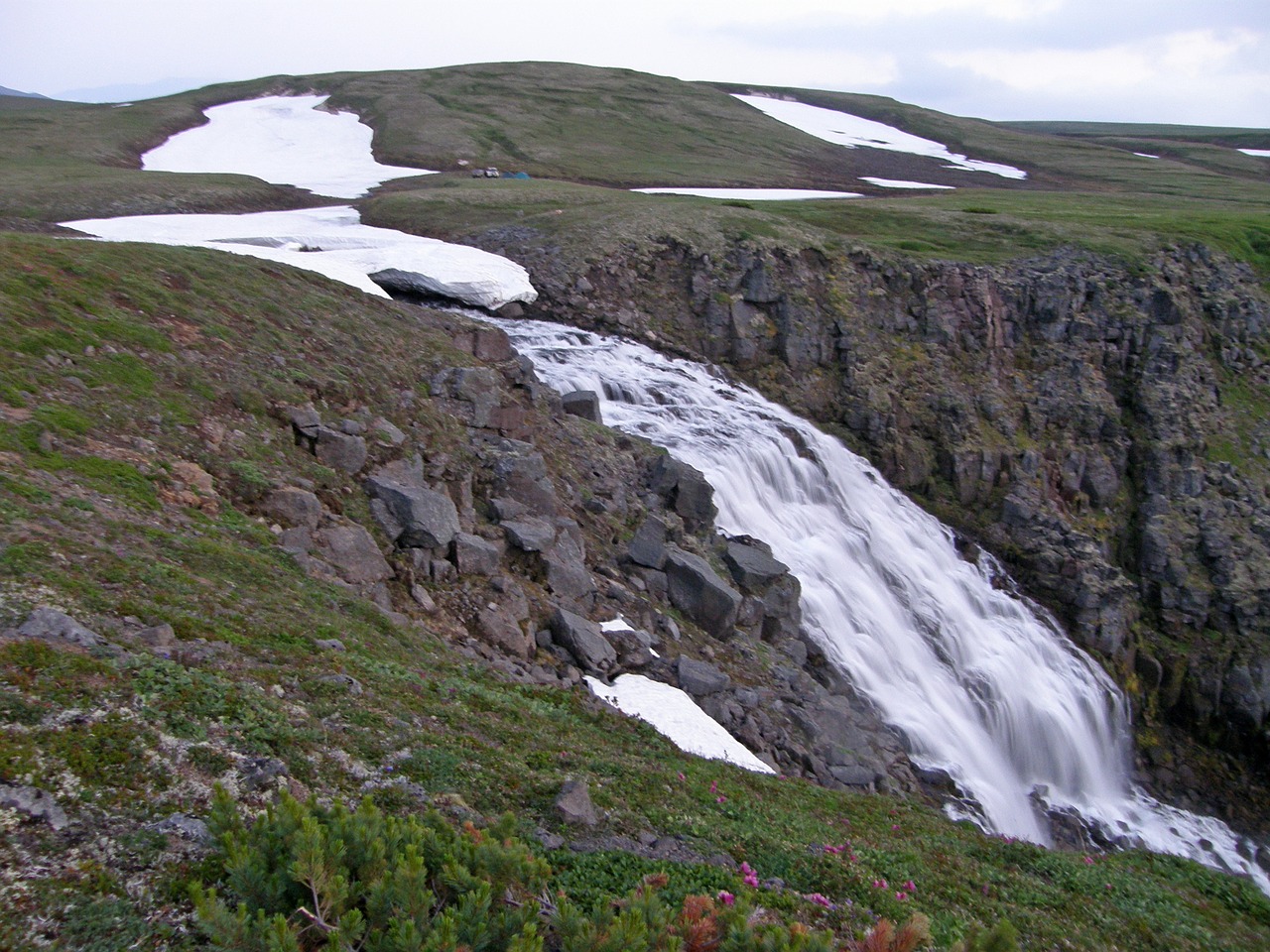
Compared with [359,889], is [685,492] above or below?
below

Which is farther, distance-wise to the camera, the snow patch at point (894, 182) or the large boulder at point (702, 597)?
the snow patch at point (894, 182)

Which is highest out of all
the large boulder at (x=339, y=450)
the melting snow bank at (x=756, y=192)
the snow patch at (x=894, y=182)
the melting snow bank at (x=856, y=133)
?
the melting snow bank at (x=856, y=133)

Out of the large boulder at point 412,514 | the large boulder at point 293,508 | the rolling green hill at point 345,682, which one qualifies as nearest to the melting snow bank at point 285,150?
the rolling green hill at point 345,682

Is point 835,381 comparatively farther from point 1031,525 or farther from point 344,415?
point 344,415

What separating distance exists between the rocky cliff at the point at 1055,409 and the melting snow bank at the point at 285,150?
92.7 ft

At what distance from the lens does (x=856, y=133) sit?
119938mm

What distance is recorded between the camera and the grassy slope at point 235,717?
6742 mm

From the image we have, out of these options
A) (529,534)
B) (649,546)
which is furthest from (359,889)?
(649,546)

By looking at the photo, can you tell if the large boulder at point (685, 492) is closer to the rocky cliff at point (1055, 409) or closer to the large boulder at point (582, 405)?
the large boulder at point (582, 405)

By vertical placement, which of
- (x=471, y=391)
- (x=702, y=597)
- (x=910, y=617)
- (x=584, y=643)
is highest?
(x=471, y=391)

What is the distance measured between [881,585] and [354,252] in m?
20.8

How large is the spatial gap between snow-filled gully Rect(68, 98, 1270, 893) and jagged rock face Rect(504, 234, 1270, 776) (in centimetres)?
253

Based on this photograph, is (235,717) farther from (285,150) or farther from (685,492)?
(285,150)

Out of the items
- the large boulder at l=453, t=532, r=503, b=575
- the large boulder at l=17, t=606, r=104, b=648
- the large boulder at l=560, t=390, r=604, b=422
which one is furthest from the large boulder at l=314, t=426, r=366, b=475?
the large boulder at l=560, t=390, r=604, b=422
